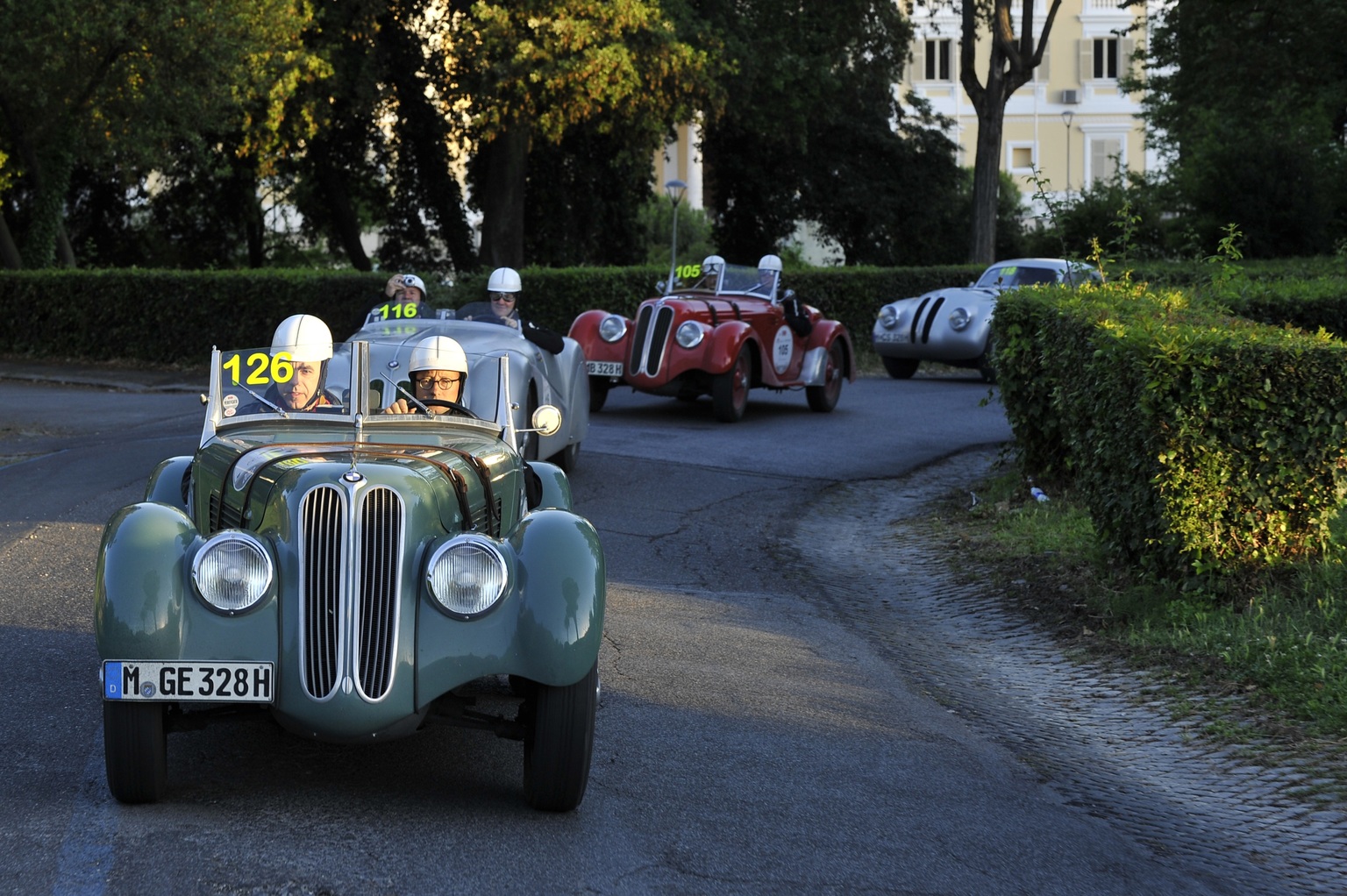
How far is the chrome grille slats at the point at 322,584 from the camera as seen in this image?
477 cm

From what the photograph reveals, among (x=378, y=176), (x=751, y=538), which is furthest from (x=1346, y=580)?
(x=378, y=176)

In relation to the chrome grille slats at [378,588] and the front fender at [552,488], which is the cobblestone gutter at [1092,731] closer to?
the front fender at [552,488]

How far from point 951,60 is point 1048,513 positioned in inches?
2380

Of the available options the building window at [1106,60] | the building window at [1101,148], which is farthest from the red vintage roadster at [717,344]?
the building window at [1106,60]

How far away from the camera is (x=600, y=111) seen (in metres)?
27.0

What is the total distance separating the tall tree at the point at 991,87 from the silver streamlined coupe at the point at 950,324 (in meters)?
9.38

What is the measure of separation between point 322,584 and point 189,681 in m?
0.48

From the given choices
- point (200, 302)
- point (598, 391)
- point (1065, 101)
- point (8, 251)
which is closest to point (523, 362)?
point (598, 391)

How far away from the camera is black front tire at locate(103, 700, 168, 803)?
15.6ft

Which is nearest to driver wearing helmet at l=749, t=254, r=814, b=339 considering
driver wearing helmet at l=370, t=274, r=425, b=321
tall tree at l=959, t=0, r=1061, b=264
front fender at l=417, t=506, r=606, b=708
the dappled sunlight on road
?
driver wearing helmet at l=370, t=274, r=425, b=321

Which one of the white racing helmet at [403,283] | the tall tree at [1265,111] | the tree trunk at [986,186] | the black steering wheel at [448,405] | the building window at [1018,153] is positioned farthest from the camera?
the building window at [1018,153]

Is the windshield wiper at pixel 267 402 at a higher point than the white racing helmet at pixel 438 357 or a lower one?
lower

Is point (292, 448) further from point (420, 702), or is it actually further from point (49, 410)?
point (49, 410)

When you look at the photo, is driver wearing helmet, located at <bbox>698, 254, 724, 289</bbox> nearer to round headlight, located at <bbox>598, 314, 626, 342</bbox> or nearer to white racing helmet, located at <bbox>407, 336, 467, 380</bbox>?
round headlight, located at <bbox>598, 314, 626, 342</bbox>
